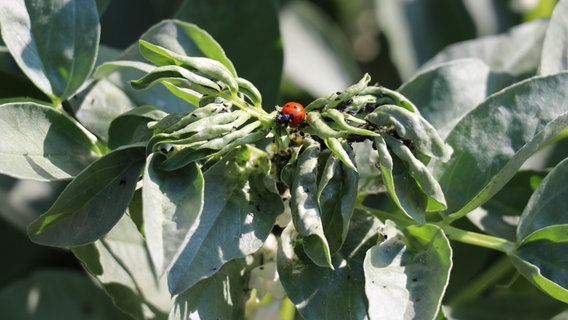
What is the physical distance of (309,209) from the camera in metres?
0.70

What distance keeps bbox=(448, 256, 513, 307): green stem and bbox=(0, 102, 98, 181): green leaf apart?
59cm

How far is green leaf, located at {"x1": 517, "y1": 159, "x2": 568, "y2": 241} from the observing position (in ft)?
2.87

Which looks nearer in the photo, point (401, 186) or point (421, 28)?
point (401, 186)

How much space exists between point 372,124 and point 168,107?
0.29 metres

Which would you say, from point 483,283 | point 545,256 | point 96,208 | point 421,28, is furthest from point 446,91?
point 421,28

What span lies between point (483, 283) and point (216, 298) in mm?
552

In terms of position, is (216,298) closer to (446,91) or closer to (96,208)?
(96,208)

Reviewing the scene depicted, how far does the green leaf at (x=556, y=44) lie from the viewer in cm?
98

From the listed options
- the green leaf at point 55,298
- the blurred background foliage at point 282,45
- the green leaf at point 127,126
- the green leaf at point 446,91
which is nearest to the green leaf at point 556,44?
the green leaf at point 446,91

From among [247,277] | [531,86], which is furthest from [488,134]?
[247,277]

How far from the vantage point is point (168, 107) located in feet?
3.10

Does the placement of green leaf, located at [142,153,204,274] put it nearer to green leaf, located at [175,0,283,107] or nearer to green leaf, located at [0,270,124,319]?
green leaf, located at [175,0,283,107]

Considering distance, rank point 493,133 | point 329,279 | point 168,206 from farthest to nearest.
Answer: point 493,133 < point 329,279 < point 168,206

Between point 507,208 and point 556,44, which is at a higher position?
point 556,44
